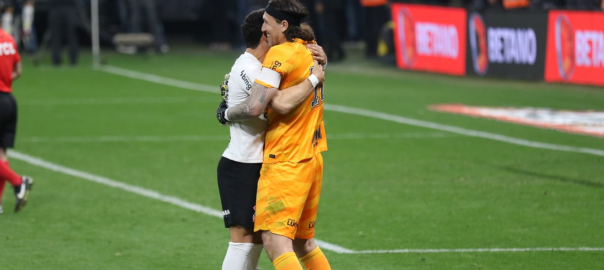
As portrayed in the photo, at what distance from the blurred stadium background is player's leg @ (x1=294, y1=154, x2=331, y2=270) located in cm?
144

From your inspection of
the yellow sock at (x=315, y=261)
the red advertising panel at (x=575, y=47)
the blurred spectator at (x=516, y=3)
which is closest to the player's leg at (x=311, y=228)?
the yellow sock at (x=315, y=261)

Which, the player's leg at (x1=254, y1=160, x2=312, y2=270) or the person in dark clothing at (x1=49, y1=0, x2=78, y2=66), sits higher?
the player's leg at (x1=254, y1=160, x2=312, y2=270)

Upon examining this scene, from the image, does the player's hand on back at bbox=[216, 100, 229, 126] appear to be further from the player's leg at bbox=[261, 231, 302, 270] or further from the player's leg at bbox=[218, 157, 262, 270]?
the player's leg at bbox=[261, 231, 302, 270]

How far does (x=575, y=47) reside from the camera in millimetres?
17984

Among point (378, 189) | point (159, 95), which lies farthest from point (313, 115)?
point (159, 95)

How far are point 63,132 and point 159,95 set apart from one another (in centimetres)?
454

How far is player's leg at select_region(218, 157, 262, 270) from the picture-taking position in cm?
562

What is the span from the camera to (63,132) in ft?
47.0

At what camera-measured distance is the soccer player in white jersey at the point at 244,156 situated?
5.54 m

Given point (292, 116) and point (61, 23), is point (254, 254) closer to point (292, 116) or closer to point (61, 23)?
point (292, 116)

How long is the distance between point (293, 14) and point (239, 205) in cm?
113

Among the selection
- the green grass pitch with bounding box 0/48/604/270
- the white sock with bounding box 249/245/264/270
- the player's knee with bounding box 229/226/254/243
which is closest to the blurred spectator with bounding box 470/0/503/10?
the green grass pitch with bounding box 0/48/604/270

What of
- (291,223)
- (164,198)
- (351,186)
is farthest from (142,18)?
(291,223)

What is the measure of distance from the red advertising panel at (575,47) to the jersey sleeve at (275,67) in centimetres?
1320
